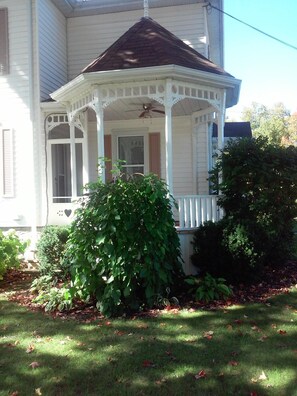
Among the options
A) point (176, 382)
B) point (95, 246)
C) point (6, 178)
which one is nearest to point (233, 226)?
point (95, 246)

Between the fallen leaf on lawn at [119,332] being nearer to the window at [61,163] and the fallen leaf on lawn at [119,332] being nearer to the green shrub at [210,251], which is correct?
the green shrub at [210,251]

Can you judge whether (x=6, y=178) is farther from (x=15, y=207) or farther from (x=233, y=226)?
(x=233, y=226)

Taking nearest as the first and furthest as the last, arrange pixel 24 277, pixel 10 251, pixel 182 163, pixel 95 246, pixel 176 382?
pixel 176 382
pixel 95 246
pixel 10 251
pixel 24 277
pixel 182 163

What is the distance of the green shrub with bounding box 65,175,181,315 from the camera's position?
584 cm

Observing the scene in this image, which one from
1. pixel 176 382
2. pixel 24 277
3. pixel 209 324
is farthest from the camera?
pixel 24 277

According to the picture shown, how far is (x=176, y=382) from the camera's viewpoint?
153 inches

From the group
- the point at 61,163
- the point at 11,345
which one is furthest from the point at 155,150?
the point at 11,345

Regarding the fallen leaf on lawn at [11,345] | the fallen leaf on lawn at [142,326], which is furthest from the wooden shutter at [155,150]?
the fallen leaf on lawn at [11,345]

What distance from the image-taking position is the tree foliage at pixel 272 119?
48.8 m

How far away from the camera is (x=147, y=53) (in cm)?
853

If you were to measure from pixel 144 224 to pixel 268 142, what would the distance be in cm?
353

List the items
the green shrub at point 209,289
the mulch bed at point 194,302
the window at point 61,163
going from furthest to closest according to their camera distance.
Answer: the window at point 61,163 → the green shrub at point 209,289 → the mulch bed at point 194,302

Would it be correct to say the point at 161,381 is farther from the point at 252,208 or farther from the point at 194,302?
the point at 252,208

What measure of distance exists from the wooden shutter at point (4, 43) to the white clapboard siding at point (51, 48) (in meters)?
0.81
